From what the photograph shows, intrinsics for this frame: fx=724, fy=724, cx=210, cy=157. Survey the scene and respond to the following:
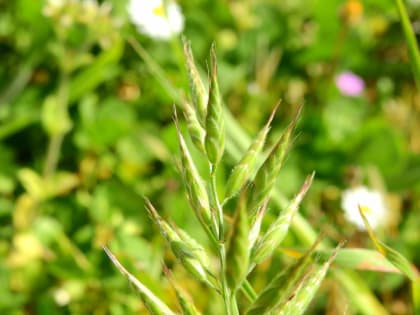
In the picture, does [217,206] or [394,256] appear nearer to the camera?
[217,206]

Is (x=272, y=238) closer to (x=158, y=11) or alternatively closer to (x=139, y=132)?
Result: (x=139, y=132)

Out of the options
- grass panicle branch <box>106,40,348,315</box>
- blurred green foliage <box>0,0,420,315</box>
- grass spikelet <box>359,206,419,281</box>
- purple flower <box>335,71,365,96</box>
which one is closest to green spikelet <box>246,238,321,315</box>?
grass panicle branch <box>106,40,348,315</box>

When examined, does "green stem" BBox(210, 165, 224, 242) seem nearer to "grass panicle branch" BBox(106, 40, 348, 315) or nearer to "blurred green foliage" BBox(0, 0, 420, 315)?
"grass panicle branch" BBox(106, 40, 348, 315)

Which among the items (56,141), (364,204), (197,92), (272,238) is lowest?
(364,204)

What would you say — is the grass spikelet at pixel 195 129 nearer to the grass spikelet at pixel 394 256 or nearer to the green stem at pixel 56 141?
the grass spikelet at pixel 394 256

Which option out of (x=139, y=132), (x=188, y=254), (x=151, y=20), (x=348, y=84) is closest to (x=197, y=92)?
(x=188, y=254)
